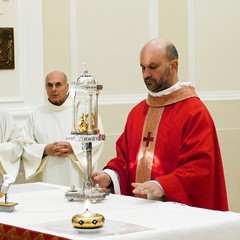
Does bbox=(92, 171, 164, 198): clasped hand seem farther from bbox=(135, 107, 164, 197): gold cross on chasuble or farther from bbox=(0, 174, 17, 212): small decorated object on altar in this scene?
bbox=(0, 174, 17, 212): small decorated object on altar

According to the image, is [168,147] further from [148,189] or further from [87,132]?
[87,132]

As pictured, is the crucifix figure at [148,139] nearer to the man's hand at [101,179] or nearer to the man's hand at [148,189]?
the man's hand at [101,179]

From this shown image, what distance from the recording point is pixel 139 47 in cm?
928

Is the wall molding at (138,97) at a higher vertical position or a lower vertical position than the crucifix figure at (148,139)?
higher

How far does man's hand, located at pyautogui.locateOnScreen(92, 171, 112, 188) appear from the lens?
16.6 feet

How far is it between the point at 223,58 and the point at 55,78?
9.39ft

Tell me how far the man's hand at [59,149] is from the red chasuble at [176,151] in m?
1.88

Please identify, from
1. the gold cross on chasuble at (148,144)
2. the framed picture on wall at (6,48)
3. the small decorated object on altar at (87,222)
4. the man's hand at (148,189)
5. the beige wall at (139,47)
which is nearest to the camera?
the small decorated object on altar at (87,222)

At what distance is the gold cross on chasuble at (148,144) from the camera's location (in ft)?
17.8

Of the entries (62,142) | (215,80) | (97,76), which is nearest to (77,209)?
(62,142)

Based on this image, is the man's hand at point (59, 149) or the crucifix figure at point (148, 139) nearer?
the crucifix figure at point (148, 139)

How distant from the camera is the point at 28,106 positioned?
846 cm

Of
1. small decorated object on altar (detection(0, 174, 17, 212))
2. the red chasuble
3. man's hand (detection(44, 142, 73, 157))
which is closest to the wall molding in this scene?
man's hand (detection(44, 142, 73, 157))

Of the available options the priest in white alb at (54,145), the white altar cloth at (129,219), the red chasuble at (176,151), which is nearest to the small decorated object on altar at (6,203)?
the white altar cloth at (129,219)
